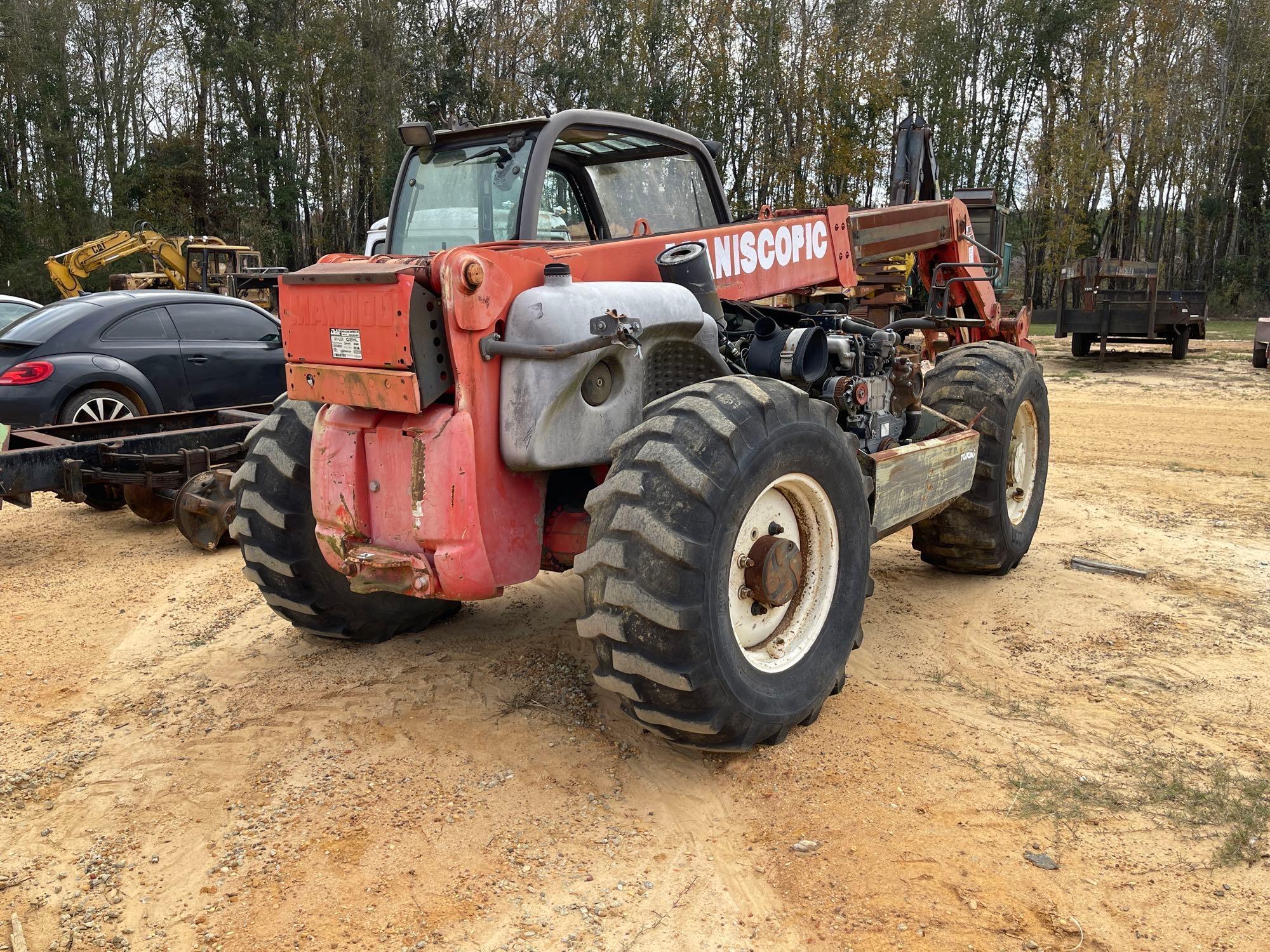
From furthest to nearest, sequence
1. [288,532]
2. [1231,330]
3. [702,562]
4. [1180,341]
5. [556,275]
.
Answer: [1231,330] < [1180,341] < [288,532] < [556,275] < [702,562]

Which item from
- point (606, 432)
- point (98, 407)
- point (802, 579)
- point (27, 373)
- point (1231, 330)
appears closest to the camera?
point (606, 432)

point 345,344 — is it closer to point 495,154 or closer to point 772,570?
point 495,154

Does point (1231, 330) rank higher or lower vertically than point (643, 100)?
lower

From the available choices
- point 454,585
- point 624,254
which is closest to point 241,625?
Answer: point 454,585

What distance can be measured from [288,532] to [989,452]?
376 centimetres

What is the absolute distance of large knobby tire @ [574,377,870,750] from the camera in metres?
3.36

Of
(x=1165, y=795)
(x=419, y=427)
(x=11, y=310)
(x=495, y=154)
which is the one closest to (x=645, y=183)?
(x=495, y=154)

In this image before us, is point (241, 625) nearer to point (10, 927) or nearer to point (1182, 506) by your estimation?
point (10, 927)

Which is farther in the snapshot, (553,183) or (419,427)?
(553,183)

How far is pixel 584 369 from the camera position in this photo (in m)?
3.68

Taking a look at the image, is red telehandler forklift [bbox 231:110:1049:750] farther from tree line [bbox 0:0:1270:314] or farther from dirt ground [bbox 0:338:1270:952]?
tree line [bbox 0:0:1270:314]

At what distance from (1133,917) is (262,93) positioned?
3601 centimetres

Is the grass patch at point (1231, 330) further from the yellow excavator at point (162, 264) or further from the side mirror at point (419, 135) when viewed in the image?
the side mirror at point (419, 135)

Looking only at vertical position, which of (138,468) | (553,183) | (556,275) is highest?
(553,183)
